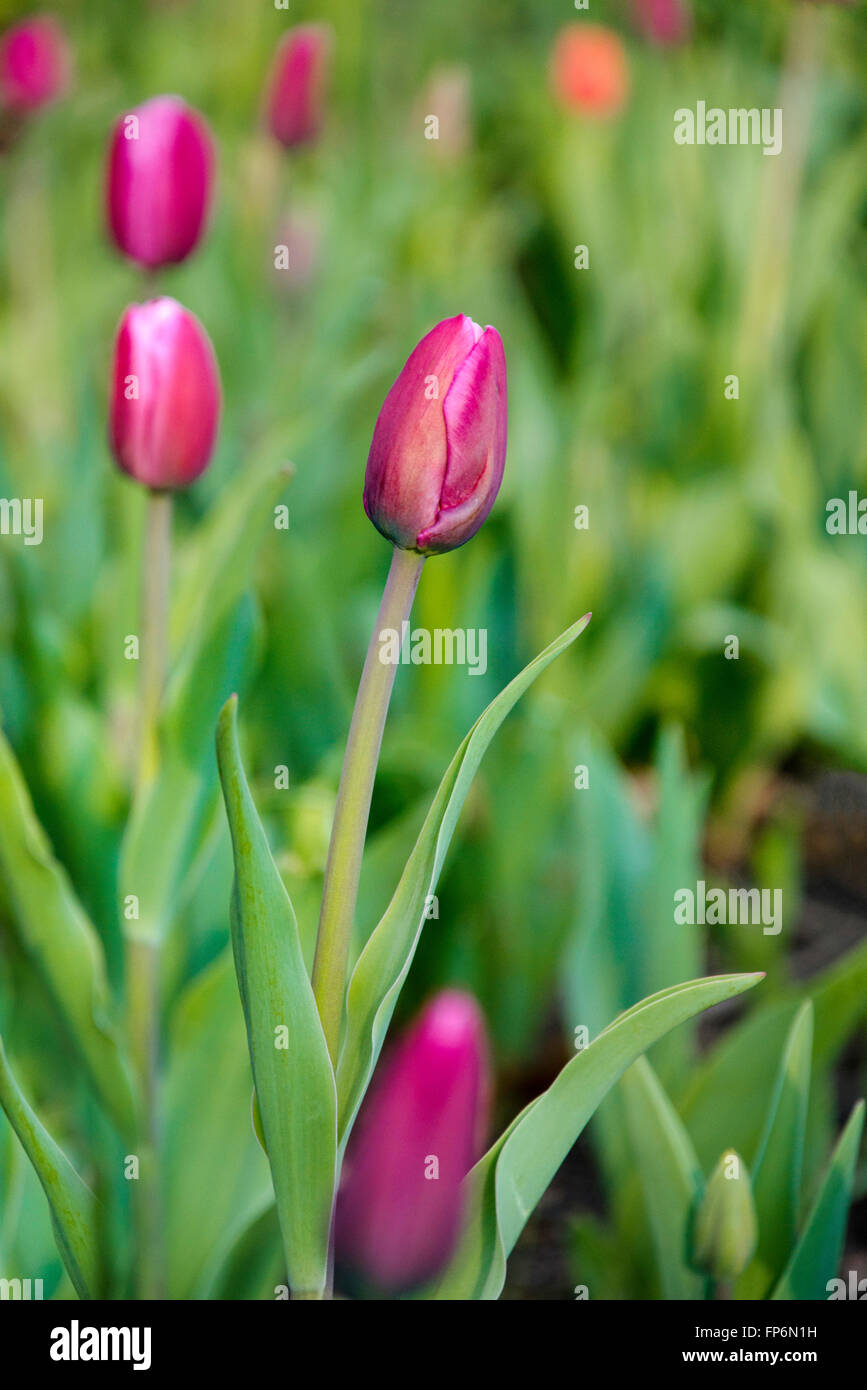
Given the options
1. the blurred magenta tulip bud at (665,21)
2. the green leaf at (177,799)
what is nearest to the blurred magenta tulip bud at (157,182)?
the green leaf at (177,799)

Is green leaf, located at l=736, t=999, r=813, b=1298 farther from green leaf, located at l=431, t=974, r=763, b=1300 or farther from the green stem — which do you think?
the green stem

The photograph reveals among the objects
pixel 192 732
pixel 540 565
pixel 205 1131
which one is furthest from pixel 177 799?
pixel 540 565

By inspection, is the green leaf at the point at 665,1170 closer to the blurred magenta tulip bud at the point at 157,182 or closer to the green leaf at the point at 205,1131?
the green leaf at the point at 205,1131

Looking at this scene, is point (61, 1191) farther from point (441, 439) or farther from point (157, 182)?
point (157, 182)

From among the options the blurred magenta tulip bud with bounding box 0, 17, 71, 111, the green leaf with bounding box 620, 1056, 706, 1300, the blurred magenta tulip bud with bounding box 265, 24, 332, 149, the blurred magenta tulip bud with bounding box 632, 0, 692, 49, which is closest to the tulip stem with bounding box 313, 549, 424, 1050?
the green leaf with bounding box 620, 1056, 706, 1300
